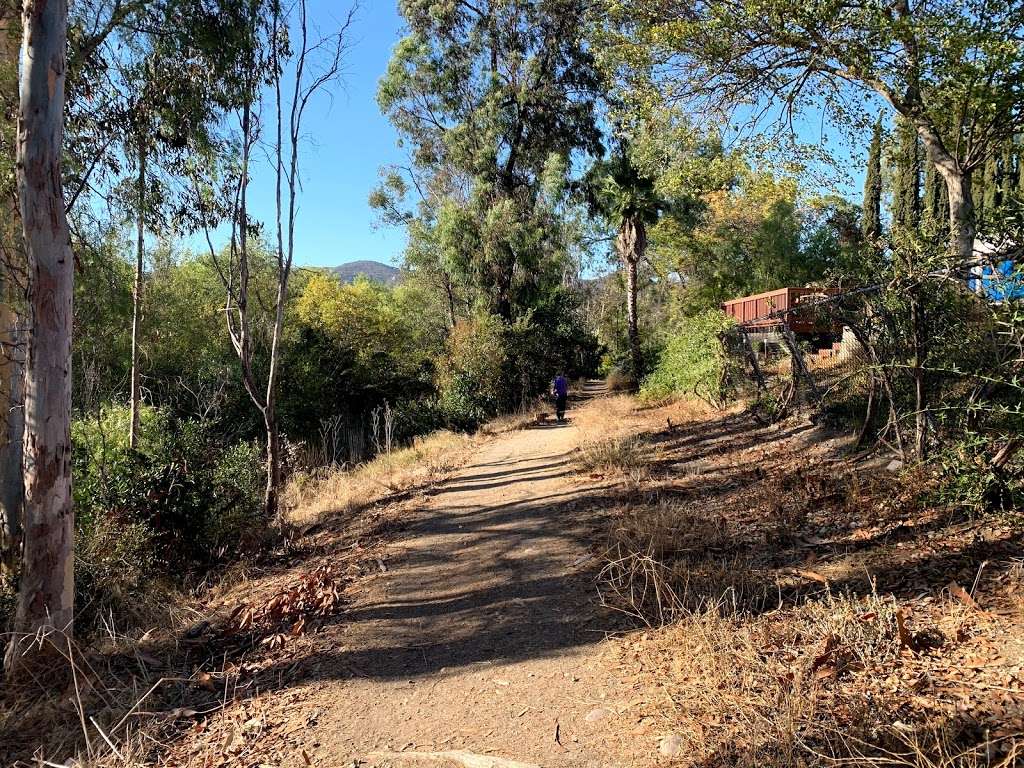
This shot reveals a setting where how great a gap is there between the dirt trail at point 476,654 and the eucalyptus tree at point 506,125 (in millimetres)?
17412

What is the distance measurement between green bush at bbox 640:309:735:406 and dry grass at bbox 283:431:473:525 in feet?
19.9

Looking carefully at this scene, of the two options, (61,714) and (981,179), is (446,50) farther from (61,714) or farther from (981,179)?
(61,714)

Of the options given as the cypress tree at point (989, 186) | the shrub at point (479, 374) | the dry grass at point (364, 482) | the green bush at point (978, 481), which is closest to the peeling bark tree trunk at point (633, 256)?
the shrub at point (479, 374)

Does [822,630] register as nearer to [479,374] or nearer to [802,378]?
[802,378]

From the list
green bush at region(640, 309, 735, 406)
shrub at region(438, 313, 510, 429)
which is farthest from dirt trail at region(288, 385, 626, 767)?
shrub at region(438, 313, 510, 429)

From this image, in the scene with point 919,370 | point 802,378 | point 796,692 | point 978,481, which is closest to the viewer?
point 796,692

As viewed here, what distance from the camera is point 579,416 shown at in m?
19.1

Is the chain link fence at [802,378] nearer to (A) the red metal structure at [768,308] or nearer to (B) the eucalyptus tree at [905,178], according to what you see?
(A) the red metal structure at [768,308]

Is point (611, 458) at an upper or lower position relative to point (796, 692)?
upper

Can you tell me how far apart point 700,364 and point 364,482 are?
920 cm

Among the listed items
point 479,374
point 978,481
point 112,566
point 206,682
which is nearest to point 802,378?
point 978,481

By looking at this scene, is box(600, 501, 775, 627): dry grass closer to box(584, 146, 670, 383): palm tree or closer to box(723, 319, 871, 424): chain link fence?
box(723, 319, 871, 424): chain link fence

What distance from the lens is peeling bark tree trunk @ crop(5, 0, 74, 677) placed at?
4375mm

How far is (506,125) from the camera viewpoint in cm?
2364
